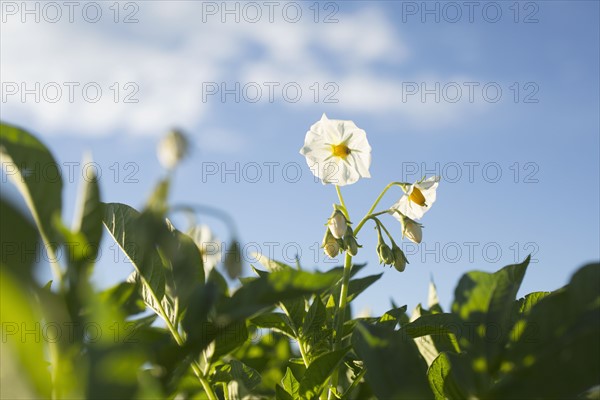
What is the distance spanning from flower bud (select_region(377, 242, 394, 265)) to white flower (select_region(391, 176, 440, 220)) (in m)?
0.20

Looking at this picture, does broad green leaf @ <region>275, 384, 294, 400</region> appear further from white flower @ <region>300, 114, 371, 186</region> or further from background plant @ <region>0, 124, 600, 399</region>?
white flower @ <region>300, 114, 371, 186</region>

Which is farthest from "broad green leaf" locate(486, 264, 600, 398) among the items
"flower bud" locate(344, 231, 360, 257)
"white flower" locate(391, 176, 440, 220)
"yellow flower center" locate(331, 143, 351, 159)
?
"yellow flower center" locate(331, 143, 351, 159)

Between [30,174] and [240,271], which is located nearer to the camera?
[30,174]

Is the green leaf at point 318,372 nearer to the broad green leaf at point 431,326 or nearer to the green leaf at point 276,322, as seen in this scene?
the broad green leaf at point 431,326

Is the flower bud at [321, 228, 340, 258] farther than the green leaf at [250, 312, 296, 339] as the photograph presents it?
Yes

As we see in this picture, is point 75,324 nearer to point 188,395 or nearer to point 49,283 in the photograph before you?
point 188,395

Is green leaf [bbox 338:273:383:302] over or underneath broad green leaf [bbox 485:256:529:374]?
underneath

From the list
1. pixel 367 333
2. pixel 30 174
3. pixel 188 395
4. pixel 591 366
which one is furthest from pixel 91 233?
pixel 591 366

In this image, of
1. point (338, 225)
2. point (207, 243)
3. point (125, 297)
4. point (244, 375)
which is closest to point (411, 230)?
point (338, 225)

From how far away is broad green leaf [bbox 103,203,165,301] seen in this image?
1.03m

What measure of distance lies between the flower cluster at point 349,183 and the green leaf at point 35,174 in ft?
2.92

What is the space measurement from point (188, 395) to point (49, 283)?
37 cm

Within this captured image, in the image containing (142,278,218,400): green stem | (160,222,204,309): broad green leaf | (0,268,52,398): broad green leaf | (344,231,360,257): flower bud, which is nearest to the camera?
(0,268,52,398): broad green leaf

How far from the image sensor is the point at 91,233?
794 mm
